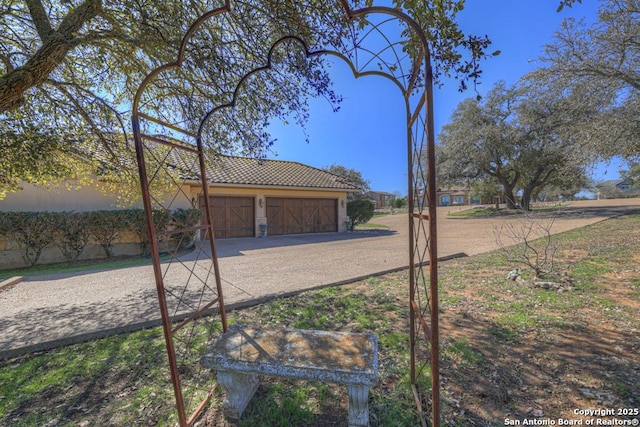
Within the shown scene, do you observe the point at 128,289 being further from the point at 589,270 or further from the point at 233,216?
the point at 589,270

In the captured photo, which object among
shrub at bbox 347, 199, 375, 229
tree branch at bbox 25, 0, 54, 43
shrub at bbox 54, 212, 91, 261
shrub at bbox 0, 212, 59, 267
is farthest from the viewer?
shrub at bbox 347, 199, 375, 229

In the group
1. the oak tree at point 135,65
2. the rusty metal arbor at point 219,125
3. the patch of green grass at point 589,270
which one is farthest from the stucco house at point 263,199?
the patch of green grass at point 589,270

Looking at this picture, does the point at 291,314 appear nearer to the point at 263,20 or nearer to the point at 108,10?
the point at 263,20

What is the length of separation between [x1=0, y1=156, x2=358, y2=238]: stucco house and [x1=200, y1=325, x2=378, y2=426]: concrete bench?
8.33m

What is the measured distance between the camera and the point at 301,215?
47.1ft

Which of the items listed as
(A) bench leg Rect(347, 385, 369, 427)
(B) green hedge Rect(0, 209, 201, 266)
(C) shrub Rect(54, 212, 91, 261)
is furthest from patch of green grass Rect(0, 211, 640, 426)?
(C) shrub Rect(54, 212, 91, 261)

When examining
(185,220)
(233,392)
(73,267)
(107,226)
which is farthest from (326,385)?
(107,226)

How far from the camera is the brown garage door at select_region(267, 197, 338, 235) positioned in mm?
13617

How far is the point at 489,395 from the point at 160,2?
5.36 meters

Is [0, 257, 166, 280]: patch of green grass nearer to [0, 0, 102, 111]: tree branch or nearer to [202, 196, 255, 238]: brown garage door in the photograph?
[202, 196, 255, 238]: brown garage door

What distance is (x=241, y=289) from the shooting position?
16.7 feet

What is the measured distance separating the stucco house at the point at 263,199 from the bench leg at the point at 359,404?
29.4 ft

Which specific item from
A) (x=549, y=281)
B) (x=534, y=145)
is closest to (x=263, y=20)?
(x=549, y=281)

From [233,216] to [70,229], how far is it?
5562mm
